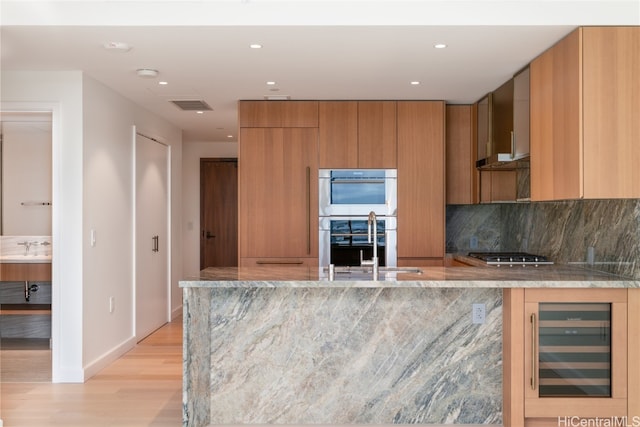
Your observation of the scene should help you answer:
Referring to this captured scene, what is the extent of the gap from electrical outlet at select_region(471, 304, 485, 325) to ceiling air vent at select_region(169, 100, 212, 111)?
10.6 feet

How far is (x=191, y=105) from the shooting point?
5371 millimetres

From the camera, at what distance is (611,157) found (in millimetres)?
3102

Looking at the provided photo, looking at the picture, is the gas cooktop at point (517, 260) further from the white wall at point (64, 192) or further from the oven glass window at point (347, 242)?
the white wall at point (64, 192)

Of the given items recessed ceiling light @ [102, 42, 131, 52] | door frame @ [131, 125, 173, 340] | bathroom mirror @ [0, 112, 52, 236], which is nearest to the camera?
recessed ceiling light @ [102, 42, 131, 52]

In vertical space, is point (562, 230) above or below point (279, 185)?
below

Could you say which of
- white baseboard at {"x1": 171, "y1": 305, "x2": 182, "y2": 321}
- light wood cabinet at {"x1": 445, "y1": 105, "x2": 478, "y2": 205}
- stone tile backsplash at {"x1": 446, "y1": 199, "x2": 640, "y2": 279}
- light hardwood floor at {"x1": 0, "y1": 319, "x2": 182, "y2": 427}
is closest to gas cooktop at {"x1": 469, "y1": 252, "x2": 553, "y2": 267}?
stone tile backsplash at {"x1": 446, "y1": 199, "x2": 640, "y2": 279}

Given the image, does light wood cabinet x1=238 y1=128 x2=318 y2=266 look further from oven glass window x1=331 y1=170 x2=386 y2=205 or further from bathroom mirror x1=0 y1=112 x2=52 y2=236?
bathroom mirror x1=0 y1=112 x2=52 y2=236

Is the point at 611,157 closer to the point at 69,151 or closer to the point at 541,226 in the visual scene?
the point at 541,226

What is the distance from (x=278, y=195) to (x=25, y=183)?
9.03 feet

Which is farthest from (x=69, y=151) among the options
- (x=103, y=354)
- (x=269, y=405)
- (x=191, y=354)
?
(x=269, y=405)

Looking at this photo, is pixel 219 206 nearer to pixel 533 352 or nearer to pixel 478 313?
pixel 478 313

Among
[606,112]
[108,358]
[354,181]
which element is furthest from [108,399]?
[606,112]

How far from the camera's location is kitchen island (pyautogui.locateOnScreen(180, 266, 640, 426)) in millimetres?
3207
